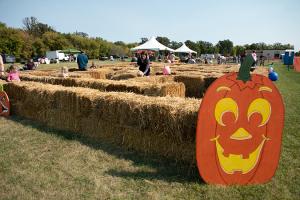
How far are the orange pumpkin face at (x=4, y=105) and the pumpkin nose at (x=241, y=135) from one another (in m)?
8.37

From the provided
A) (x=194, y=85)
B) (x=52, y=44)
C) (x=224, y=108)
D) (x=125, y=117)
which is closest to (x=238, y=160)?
(x=224, y=108)

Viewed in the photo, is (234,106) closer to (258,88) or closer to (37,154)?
(258,88)

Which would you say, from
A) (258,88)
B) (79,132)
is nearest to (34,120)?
(79,132)

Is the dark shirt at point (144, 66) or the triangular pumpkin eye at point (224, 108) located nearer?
the triangular pumpkin eye at point (224, 108)

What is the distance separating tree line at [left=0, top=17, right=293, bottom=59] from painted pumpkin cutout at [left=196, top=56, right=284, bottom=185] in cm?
7964

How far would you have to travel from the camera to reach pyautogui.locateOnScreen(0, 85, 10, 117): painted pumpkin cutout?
1025 centimetres

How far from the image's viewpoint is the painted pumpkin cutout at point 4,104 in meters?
10.2

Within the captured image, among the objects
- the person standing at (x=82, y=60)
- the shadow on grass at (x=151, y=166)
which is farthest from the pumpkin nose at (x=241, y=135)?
the person standing at (x=82, y=60)

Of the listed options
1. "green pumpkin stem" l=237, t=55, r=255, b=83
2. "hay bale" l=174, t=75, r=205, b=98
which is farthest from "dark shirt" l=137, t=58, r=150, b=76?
"green pumpkin stem" l=237, t=55, r=255, b=83

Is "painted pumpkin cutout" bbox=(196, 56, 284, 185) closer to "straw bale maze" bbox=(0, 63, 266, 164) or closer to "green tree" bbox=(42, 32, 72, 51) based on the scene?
"straw bale maze" bbox=(0, 63, 266, 164)

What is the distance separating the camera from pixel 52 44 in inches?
3693

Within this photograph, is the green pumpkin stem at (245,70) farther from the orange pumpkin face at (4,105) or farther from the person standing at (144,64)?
the person standing at (144,64)

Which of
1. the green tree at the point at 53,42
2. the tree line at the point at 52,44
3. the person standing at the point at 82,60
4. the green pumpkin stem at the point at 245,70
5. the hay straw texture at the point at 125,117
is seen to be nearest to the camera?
the green pumpkin stem at the point at 245,70

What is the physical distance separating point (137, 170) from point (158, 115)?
1186 mm
